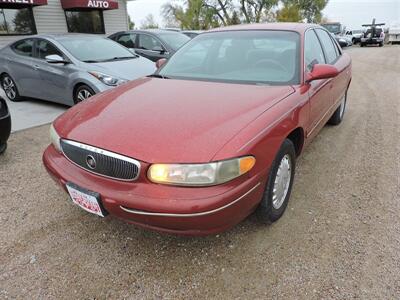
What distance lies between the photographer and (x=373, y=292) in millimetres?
1935

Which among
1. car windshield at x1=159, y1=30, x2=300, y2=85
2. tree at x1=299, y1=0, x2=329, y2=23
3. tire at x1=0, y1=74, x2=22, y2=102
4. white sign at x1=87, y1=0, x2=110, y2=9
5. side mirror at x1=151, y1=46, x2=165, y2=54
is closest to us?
car windshield at x1=159, y1=30, x2=300, y2=85

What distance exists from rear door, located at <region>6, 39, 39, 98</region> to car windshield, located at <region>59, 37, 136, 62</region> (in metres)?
0.85

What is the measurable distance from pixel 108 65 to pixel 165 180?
13.3ft

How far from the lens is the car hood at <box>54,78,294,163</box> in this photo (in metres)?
1.90

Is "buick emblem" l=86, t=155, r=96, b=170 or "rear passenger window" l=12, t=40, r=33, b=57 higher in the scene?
"rear passenger window" l=12, t=40, r=33, b=57

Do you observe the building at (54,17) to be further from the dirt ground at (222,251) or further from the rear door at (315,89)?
the rear door at (315,89)

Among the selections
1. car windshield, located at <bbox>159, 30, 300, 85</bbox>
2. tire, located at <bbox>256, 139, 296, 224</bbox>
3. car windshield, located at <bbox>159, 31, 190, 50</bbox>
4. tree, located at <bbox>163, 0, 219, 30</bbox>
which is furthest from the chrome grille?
tree, located at <bbox>163, 0, 219, 30</bbox>

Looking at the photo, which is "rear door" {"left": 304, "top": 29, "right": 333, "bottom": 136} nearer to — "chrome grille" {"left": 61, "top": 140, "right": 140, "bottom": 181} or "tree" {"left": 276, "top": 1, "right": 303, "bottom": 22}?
"chrome grille" {"left": 61, "top": 140, "right": 140, "bottom": 181}

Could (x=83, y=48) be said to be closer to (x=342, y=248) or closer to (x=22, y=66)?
(x=22, y=66)

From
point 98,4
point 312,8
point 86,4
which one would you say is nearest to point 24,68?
point 86,4

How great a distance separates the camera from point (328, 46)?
4.10m

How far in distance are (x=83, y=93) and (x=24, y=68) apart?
164 centimetres

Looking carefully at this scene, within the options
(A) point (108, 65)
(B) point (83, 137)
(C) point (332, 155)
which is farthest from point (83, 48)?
(C) point (332, 155)

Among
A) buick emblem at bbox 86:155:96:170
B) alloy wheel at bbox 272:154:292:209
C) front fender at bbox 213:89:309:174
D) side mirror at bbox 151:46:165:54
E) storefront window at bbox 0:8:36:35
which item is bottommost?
alloy wheel at bbox 272:154:292:209
